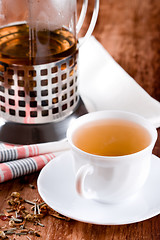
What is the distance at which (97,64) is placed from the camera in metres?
1.22

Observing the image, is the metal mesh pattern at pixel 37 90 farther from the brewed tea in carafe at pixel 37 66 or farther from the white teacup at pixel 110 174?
the white teacup at pixel 110 174

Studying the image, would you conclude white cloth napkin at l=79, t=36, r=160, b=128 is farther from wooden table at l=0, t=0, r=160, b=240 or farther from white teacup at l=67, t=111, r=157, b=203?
white teacup at l=67, t=111, r=157, b=203

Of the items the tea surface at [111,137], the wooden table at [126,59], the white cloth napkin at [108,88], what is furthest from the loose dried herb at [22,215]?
the white cloth napkin at [108,88]

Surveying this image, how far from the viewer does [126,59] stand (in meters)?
1.29

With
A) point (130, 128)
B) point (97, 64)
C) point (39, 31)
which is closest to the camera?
point (130, 128)

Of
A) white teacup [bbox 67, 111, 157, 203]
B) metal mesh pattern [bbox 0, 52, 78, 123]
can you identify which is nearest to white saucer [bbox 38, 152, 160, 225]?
white teacup [bbox 67, 111, 157, 203]

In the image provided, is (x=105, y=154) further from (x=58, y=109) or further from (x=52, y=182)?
(x=58, y=109)

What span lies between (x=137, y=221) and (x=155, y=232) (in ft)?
0.18

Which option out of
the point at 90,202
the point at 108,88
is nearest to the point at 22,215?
the point at 90,202

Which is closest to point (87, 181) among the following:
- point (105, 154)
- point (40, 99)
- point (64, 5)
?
point (105, 154)

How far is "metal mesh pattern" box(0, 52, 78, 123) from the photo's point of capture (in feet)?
3.08

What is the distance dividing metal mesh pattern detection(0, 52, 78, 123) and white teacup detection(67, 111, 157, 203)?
0.22m

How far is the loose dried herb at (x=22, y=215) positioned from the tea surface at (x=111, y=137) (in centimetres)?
12

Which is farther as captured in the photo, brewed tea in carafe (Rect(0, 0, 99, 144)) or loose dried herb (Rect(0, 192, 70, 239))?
brewed tea in carafe (Rect(0, 0, 99, 144))
